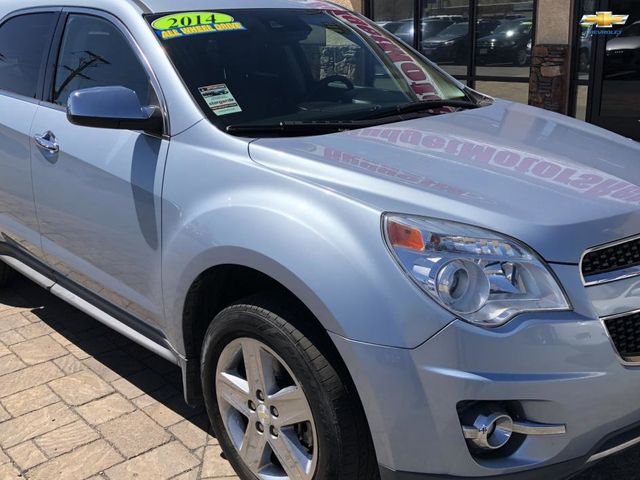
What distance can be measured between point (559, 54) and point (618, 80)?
789mm

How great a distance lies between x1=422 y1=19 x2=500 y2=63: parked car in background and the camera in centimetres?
965

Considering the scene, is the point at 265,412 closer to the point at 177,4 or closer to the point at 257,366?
the point at 257,366

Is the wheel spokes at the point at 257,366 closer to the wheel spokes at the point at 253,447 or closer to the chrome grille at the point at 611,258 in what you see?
the wheel spokes at the point at 253,447

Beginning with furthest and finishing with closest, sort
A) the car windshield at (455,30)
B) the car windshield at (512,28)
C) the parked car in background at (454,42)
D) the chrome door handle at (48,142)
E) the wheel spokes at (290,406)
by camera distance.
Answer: the car windshield at (455,30)
the parked car in background at (454,42)
the car windshield at (512,28)
the chrome door handle at (48,142)
the wheel spokes at (290,406)

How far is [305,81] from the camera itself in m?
3.14

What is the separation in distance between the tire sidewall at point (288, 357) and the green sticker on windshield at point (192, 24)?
4.09 ft

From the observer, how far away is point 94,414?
327 cm

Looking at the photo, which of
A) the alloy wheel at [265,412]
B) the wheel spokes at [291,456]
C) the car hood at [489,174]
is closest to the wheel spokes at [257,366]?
the alloy wheel at [265,412]

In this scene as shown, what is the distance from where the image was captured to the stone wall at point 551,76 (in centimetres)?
856

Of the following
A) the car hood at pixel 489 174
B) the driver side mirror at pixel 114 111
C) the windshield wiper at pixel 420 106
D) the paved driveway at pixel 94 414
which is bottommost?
the paved driveway at pixel 94 414

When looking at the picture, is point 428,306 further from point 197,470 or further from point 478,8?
point 478,8

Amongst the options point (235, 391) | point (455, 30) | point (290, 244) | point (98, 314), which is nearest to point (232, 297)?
point (235, 391)

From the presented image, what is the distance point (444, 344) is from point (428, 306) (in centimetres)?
11

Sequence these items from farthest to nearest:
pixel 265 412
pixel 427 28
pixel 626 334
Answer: pixel 427 28
pixel 265 412
pixel 626 334
